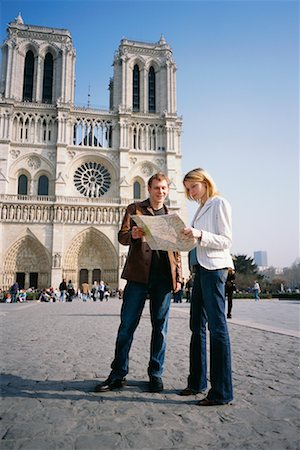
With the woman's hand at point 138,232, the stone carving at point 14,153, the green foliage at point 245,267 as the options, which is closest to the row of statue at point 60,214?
the stone carving at point 14,153

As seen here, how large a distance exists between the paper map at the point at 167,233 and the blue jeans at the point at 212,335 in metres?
0.26

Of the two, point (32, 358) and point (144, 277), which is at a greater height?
point (144, 277)

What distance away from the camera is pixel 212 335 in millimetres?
2426

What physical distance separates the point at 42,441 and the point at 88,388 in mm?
919

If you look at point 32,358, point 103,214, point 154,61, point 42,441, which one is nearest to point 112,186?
point 103,214

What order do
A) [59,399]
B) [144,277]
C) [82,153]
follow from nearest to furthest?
[59,399], [144,277], [82,153]

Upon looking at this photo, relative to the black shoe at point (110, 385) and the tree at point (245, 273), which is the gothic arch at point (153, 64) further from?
the black shoe at point (110, 385)

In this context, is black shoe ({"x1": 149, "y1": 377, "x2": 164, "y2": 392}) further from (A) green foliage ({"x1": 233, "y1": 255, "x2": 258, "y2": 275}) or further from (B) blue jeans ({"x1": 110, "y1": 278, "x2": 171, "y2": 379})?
(A) green foliage ({"x1": 233, "y1": 255, "x2": 258, "y2": 275})

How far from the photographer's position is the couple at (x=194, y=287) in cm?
240

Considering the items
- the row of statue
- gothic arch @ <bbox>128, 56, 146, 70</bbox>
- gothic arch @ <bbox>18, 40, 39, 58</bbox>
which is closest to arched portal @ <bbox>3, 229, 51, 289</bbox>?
the row of statue

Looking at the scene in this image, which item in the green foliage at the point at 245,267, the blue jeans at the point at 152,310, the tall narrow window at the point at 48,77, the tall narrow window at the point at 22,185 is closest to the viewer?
the blue jeans at the point at 152,310

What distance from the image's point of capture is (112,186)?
96.7ft

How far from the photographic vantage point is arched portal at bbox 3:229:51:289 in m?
26.1

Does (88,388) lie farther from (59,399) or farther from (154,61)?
(154,61)
